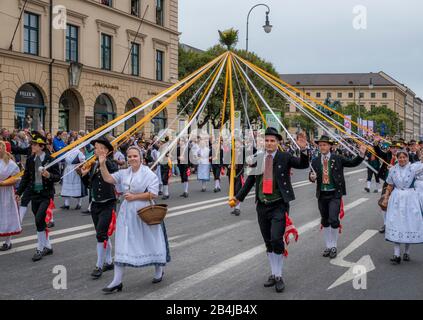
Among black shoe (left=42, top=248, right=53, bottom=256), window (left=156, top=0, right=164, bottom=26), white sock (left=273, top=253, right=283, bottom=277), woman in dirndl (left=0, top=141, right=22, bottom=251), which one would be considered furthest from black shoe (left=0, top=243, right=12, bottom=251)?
window (left=156, top=0, right=164, bottom=26)

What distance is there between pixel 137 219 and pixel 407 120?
16519cm

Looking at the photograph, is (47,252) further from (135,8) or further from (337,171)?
(135,8)

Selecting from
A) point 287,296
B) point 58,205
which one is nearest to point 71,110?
point 58,205

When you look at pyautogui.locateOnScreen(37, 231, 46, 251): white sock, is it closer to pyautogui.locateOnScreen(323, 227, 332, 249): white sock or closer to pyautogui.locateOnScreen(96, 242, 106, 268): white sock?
pyautogui.locateOnScreen(96, 242, 106, 268): white sock

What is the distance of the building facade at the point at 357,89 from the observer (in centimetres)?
13625

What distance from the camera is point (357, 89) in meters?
137

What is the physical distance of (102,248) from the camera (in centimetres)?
671

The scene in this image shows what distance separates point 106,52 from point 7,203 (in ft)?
76.3

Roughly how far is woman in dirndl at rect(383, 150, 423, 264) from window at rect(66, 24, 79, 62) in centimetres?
2274

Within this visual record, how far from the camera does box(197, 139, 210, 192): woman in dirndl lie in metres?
17.9

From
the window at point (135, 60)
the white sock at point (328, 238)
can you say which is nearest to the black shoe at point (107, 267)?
the white sock at point (328, 238)

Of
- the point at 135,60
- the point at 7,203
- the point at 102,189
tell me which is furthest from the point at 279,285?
the point at 135,60

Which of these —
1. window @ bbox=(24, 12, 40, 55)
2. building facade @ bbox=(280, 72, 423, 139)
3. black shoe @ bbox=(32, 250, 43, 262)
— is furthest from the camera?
building facade @ bbox=(280, 72, 423, 139)
